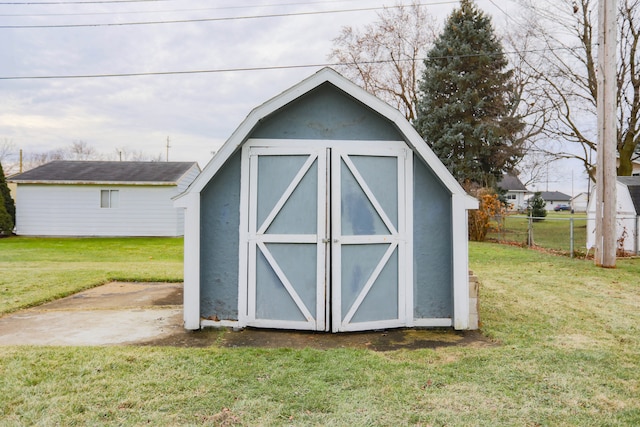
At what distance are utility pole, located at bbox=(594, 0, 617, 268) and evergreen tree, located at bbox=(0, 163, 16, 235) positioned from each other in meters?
24.8

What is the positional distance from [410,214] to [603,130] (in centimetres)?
801

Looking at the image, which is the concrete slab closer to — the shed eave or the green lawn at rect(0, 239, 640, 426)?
the green lawn at rect(0, 239, 640, 426)

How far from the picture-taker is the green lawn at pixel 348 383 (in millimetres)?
2963

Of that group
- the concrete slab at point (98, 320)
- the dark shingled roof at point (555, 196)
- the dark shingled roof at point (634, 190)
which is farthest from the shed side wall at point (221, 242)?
the dark shingled roof at point (555, 196)

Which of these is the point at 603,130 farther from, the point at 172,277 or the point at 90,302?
the point at 90,302

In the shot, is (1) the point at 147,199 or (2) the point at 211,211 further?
(1) the point at 147,199

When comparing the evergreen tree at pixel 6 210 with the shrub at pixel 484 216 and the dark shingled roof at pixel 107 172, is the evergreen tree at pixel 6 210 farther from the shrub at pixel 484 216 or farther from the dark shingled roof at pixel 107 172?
the shrub at pixel 484 216

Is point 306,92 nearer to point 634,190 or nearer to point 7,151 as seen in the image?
point 634,190

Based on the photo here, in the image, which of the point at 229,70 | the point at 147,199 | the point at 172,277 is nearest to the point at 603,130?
the point at 172,277

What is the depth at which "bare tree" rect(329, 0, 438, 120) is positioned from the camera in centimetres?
2655

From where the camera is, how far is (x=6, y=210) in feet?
66.1

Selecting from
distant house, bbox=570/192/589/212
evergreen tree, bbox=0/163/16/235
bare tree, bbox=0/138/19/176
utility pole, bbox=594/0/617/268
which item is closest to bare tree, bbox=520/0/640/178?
utility pole, bbox=594/0/617/268

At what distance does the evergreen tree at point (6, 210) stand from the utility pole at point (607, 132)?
2477cm

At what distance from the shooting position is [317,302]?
5055 mm
